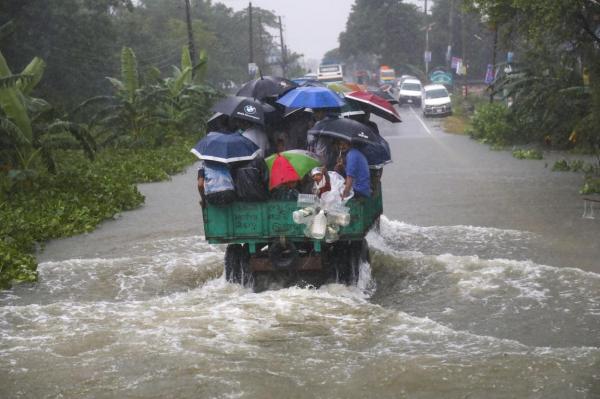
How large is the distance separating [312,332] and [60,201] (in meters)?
8.79

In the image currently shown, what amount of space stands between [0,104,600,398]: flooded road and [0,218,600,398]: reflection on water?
0.02 meters

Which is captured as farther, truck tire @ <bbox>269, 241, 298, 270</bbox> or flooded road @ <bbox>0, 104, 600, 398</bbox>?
truck tire @ <bbox>269, 241, 298, 270</bbox>

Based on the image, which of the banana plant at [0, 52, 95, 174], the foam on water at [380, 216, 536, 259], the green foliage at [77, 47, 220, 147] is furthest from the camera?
the green foliage at [77, 47, 220, 147]

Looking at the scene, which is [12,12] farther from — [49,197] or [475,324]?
[475,324]

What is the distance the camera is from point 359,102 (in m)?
11.6

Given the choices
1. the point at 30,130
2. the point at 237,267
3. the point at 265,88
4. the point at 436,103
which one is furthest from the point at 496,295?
the point at 436,103

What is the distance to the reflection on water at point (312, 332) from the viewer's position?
6797 mm

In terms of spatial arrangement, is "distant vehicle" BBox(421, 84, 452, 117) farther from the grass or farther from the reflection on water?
the reflection on water

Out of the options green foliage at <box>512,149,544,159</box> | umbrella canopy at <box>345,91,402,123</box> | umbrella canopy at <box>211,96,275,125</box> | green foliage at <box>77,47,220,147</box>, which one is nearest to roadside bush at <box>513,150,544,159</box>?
green foliage at <box>512,149,544,159</box>

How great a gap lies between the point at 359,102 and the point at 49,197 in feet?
24.3

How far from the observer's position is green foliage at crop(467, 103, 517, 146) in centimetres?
2938

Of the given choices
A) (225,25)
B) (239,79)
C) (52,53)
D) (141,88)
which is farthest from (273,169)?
(225,25)

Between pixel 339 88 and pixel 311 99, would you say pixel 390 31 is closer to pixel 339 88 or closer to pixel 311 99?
pixel 339 88

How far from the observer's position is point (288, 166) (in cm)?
917
